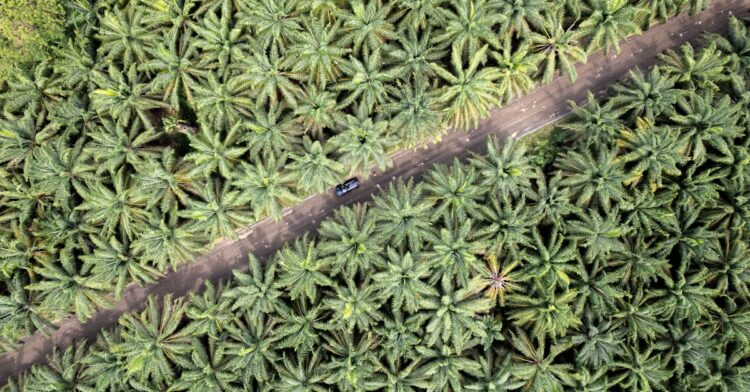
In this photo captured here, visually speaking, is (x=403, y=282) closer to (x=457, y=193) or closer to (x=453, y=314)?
(x=453, y=314)

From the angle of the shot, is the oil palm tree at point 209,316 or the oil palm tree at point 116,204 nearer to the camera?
the oil palm tree at point 116,204

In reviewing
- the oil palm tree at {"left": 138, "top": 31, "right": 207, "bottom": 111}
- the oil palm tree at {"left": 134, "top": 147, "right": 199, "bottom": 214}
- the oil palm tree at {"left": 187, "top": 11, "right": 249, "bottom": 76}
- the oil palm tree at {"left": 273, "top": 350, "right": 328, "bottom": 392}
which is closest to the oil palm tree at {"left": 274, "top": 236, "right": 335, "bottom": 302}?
the oil palm tree at {"left": 273, "top": 350, "right": 328, "bottom": 392}

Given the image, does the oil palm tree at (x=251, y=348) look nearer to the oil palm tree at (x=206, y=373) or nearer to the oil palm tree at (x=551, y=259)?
the oil palm tree at (x=206, y=373)

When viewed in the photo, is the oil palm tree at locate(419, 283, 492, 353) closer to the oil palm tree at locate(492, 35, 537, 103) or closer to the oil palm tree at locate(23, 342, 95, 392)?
the oil palm tree at locate(492, 35, 537, 103)

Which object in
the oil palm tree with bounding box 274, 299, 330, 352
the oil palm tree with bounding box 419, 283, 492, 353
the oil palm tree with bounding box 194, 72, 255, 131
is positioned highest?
the oil palm tree with bounding box 194, 72, 255, 131

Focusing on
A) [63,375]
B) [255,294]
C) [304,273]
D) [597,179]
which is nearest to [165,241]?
[255,294]

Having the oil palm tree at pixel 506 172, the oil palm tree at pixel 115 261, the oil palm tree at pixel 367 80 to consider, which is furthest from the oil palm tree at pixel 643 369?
the oil palm tree at pixel 115 261
